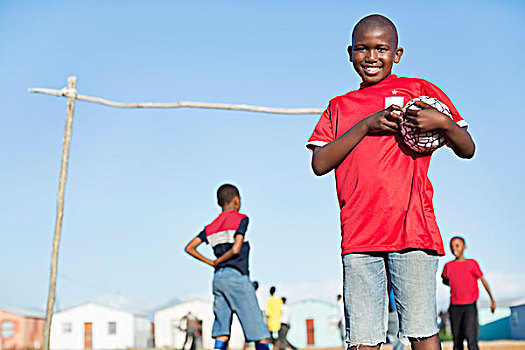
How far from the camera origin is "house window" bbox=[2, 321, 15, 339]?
1372 inches

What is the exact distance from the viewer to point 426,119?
2971mm

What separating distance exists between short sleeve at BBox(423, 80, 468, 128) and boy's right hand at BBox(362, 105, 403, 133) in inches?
10.8

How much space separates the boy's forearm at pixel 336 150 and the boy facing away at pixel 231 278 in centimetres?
373

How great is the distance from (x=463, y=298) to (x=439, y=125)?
22.1 feet

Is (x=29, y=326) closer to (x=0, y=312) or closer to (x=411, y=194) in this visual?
(x=0, y=312)

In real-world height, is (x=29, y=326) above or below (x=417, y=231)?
above

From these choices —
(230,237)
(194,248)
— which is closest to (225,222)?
(230,237)

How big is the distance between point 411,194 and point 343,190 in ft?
1.00

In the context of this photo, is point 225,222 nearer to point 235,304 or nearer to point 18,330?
point 235,304

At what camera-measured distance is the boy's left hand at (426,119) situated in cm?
297

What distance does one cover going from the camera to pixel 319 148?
3.34 meters

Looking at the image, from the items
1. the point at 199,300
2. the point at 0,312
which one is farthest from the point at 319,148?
the point at 199,300

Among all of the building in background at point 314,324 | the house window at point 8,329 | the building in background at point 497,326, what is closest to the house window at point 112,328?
the house window at point 8,329

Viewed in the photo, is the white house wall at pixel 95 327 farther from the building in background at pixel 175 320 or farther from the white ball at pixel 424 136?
the white ball at pixel 424 136
